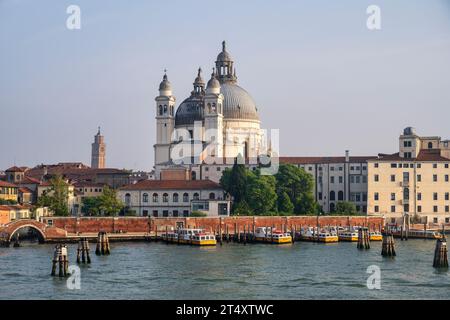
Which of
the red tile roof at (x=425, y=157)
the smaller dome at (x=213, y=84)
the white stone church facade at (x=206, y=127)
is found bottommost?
the red tile roof at (x=425, y=157)

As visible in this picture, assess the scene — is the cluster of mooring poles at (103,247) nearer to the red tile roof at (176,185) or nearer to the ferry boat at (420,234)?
the red tile roof at (176,185)

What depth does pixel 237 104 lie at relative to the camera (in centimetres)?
7650

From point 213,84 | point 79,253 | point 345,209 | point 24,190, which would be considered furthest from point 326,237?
point 24,190

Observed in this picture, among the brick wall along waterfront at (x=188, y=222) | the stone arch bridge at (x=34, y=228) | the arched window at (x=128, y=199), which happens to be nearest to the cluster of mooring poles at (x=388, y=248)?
the brick wall along waterfront at (x=188, y=222)

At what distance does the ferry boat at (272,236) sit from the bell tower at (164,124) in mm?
21785

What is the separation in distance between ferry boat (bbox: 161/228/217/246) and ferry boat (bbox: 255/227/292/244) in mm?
3372

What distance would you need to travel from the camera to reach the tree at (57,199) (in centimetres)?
5966

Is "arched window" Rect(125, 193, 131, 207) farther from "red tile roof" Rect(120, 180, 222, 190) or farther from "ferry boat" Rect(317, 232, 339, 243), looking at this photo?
"ferry boat" Rect(317, 232, 339, 243)

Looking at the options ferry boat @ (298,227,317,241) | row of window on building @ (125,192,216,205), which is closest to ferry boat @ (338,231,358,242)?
ferry boat @ (298,227,317,241)

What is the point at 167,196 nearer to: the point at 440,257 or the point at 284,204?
the point at 284,204

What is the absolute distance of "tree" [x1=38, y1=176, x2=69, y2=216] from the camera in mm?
59656
